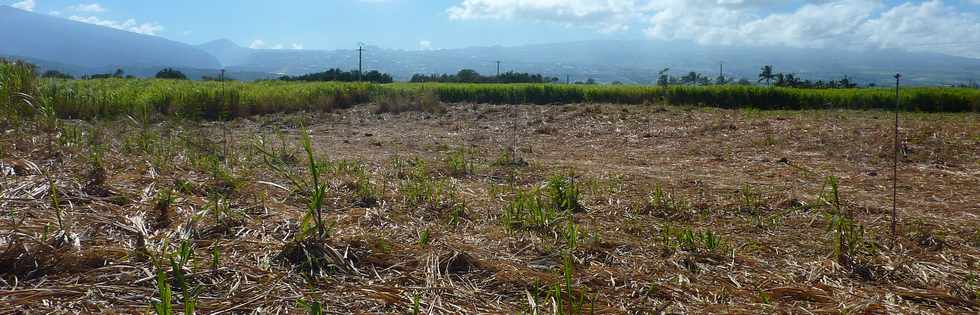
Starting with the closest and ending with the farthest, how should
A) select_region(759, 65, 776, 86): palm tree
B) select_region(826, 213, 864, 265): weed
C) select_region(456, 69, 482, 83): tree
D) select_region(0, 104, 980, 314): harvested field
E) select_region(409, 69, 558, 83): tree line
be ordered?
select_region(0, 104, 980, 314): harvested field → select_region(826, 213, 864, 265): weed → select_region(759, 65, 776, 86): palm tree → select_region(456, 69, 482, 83): tree → select_region(409, 69, 558, 83): tree line

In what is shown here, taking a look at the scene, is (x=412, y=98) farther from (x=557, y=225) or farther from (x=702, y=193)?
(x=557, y=225)

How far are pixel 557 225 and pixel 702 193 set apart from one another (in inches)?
64.5

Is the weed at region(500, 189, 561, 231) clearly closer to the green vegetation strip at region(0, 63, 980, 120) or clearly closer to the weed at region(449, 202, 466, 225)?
the weed at region(449, 202, 466, 225)

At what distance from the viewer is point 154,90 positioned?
12.3 meters

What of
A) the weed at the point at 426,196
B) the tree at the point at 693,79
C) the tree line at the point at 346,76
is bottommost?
the weed at the point at 426,196

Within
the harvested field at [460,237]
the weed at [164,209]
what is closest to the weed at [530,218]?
the harvested field at [460,237]

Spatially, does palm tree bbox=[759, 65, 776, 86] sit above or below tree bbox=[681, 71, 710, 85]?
above

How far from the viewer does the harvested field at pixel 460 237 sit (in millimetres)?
2133

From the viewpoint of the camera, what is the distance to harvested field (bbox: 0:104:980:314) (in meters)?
2.13

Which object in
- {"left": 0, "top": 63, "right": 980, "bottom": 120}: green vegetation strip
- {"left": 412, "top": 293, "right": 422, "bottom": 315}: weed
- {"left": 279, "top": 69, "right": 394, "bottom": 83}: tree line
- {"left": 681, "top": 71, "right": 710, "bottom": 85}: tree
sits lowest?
{"left": 412, "top": 293, "right": 422, "bottom": 315}: weed

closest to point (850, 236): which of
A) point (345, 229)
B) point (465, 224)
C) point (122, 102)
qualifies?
point (465, 224)

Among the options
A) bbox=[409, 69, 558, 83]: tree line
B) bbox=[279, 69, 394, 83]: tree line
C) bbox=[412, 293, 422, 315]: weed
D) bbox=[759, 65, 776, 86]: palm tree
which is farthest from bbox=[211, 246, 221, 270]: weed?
bbox=[279, 69, 394, 83]: tree line

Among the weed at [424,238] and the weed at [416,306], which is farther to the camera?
the weed at [424,238]

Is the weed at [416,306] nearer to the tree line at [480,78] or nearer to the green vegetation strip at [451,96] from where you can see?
the green vegetation strip at [451,96]
